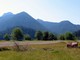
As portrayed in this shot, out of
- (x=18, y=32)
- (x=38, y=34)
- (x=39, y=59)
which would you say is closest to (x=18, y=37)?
(x=18, y=32)

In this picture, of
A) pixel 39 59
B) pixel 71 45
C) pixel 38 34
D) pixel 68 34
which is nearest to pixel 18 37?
pixel 38 34

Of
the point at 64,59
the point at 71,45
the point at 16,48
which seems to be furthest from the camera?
the point at 71,45

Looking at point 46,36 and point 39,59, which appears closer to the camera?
point 39,59

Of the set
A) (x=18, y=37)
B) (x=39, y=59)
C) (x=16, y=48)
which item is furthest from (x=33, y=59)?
(x=18, y=37)

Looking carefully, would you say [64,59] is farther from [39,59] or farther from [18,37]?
[18,37]

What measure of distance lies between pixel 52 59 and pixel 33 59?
163cm

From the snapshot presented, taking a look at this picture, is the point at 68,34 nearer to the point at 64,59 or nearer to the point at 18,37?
the point at 18,37

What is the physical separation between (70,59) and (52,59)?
1509 millimetres

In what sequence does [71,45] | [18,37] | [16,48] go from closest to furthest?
[16,48] → [71,45] → [18,37]

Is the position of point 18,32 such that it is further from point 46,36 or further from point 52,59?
point 52,59

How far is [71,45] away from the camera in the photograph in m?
43.2

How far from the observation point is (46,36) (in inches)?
6772

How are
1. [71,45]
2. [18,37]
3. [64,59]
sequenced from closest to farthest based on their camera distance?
1. [64,59]
2. [71,45]
3. [18,37]

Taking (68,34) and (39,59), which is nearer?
(39,59)
